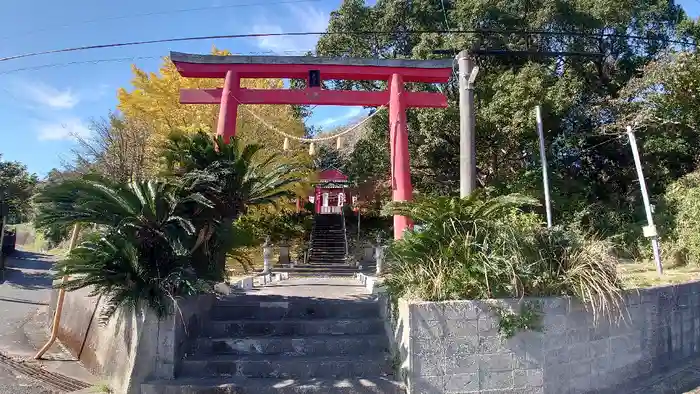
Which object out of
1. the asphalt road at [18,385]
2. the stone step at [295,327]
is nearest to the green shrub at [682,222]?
the stone step at [295,327]

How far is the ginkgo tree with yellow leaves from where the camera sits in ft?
49.6

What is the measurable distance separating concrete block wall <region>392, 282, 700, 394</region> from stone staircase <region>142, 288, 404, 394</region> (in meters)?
0.46

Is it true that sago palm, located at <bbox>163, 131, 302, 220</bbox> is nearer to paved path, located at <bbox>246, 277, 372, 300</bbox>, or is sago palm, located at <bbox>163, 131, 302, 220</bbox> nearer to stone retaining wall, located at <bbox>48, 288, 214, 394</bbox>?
stone retaining wall, located at <bbox>48, 288, 214, 394</bbox>

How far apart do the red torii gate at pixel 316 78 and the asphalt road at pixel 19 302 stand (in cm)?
537

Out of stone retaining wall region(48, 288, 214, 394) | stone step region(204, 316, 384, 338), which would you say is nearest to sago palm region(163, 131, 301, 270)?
stone step region(204, 316, 384, 338)

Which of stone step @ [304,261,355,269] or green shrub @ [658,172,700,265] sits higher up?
green shrub @ [658,172,700,265]

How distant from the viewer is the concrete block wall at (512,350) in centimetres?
461

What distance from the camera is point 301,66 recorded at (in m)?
11.1

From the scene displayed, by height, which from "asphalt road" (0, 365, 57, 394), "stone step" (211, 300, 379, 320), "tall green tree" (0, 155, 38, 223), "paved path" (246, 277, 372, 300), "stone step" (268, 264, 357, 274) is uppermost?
"tall green tree" (0, 155, 38, 223)

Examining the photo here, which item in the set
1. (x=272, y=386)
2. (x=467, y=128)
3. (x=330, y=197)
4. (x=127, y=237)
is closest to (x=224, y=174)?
(x=127, y=237)

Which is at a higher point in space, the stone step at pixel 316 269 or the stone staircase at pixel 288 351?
the stone step at pixel 316 269

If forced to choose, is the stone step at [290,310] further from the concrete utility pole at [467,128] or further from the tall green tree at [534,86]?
the tall green tree at [534,86]

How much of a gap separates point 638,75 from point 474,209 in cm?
1613

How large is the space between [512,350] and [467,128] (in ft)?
8.94
